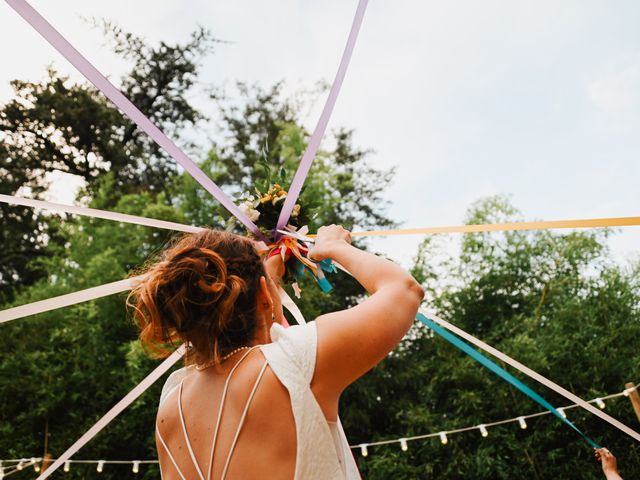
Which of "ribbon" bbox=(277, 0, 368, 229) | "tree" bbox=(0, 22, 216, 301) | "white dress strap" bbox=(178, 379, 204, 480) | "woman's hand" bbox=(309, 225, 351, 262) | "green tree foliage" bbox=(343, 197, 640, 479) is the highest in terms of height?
"tree" bbox=(0, 22, 216, 301)

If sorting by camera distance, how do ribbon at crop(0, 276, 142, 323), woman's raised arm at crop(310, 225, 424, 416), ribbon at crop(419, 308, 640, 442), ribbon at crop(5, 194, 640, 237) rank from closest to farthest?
woman's raised arm at crop(310, 225, 424, 416)
ribbon at crop(0, 276, 142, 323)
ribbon at crop(5, 194, 640, 237)
ribbon at crop(419, 308, 640, 442)

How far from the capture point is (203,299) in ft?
3.79

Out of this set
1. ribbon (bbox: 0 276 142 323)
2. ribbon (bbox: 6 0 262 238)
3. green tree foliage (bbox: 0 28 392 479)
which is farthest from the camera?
green tree foliage (bbox: 0 28 392 479)

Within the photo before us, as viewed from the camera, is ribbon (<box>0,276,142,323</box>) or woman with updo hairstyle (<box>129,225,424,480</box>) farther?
ribbon (<box>0,276,142,323</box>)

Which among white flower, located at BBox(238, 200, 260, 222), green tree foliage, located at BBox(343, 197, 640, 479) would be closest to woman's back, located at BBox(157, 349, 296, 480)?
white flower, located at BBox(238, 200, 260, 222)

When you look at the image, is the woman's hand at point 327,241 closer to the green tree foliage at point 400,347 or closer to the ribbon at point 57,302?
the ribbon at point 57,302

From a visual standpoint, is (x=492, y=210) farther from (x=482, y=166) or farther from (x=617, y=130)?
(x=617, y=130)

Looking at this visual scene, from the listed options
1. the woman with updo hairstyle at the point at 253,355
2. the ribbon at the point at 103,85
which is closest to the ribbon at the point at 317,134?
the ribbon at the point at 103,85

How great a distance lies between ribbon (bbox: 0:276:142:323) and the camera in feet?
5.32

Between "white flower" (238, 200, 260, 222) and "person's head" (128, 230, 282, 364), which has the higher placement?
"white flower" (238, 200, 260, 222)

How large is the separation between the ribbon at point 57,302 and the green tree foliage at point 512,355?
6065mm

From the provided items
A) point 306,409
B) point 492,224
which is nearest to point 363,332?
point 306,409

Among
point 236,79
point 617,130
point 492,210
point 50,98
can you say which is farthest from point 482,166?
point 50,98

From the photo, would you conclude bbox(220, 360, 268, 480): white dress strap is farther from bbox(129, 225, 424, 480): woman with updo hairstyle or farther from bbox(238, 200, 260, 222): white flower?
bbox(238, 200, 260, 222): white flower
